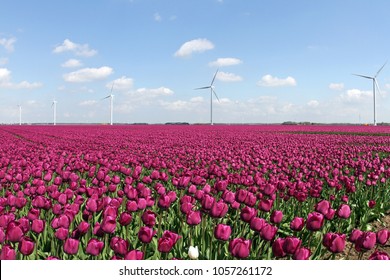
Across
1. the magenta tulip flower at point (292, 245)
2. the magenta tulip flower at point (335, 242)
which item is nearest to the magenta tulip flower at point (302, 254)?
the magenta tulip flower at point (292, 245)

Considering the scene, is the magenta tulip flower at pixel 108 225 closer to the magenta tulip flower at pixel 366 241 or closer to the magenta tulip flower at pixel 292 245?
the magenta tulip flower at pixel 292 245

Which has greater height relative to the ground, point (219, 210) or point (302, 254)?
point (219, 210)

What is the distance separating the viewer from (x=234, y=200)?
14.1 ft

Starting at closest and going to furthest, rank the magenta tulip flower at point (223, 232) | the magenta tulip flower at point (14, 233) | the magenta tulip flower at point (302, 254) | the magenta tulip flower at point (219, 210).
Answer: the magenta tulip flower at point (302, 254) → the magenta tulip flower at point (14, 233) → the magenta tulip flower at point (223, 232) → the magenta tulip flower at point (219, 210)

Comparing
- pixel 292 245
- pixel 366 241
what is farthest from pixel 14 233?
pixel 366 241

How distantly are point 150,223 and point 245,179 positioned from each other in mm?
2751

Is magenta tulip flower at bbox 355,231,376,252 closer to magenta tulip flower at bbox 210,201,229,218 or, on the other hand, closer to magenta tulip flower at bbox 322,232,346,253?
magenta tulip flower at bbox 322,232,346,253

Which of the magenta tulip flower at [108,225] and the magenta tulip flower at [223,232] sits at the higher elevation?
the magenta tulip flower at [108,225]

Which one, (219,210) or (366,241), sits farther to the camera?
(219,210)

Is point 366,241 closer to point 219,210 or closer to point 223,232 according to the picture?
point 223,232

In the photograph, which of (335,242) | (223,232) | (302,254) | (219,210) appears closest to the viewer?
(302,254)

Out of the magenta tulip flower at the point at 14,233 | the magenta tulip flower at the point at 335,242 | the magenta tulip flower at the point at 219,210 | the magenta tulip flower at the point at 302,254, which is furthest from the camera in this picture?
the magenta tulip flower at the point at 219,210

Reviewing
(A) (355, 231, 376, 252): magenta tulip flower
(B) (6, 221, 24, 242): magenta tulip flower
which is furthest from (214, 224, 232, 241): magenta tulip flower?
(B) (6, 221, 24, 242): magenta tulip flower
